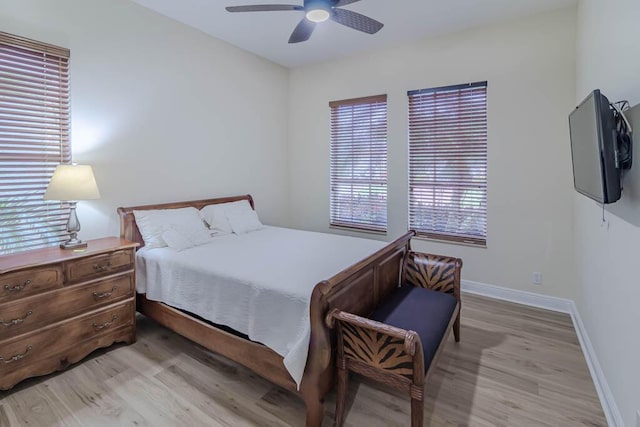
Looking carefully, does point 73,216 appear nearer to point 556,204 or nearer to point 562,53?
point 556,204

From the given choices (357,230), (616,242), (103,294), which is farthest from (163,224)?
(616,242)

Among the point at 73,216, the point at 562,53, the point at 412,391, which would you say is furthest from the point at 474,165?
the point at 73,216

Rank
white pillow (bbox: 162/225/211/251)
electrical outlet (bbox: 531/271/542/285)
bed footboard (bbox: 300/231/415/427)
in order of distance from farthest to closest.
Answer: electrical outlet (bbox: 531/271/542/285) → white pillow (bbox: 162/225/211/251) → bed footboard (bbox: 300/231/415/427)

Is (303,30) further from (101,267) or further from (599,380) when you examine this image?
(599,380)

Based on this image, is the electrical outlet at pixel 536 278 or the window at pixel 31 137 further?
the electrical outlet at pixel 536 278

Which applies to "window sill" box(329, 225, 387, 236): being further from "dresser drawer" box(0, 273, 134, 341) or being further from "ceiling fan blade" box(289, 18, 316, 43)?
"dresser drawer" box(0, 273, 134, 341)

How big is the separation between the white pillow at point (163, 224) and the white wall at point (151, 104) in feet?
0.88

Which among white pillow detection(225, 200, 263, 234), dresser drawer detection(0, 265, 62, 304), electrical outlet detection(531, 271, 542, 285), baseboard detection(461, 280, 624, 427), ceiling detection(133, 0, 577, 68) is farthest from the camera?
white pillow detection(225, 200, 263, 234)

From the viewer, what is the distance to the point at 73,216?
8.21ft

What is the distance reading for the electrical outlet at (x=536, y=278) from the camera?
333 cm

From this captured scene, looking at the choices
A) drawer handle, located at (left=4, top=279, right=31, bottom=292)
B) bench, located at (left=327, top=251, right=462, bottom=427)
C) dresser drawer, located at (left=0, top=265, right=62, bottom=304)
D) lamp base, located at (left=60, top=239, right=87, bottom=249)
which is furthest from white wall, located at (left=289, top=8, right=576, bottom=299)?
drawer handle, located at (left=4, top=279, right=31, bottom=292)

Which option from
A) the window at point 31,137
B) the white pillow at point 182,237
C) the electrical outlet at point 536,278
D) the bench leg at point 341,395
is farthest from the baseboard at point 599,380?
the window at point 31,137

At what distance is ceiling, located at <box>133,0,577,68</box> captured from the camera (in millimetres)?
3025

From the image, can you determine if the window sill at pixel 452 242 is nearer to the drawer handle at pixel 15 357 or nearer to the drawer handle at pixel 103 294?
the drawer handle at pixel 103 294
